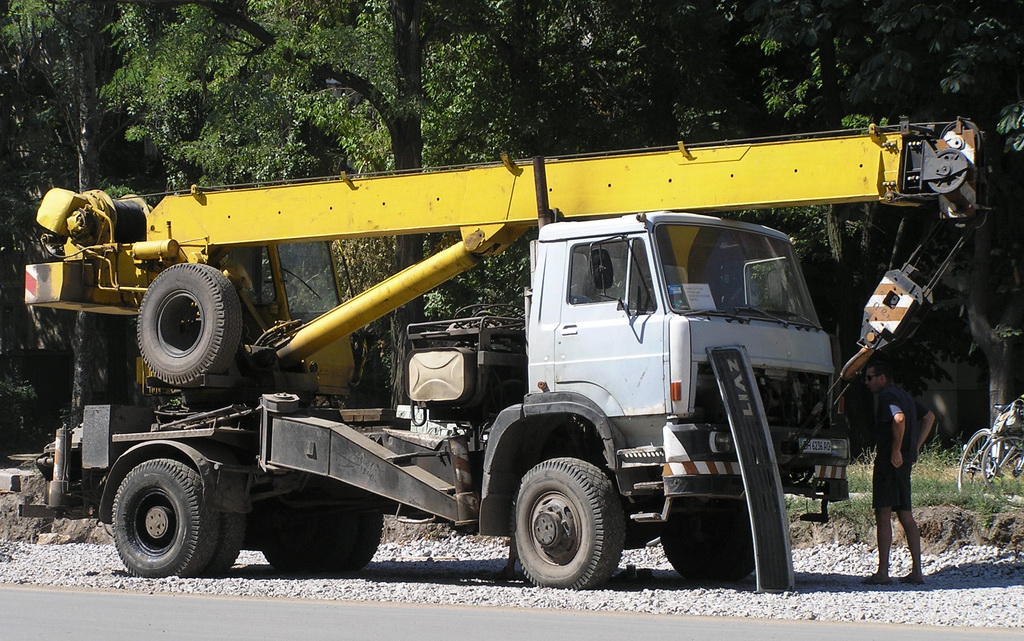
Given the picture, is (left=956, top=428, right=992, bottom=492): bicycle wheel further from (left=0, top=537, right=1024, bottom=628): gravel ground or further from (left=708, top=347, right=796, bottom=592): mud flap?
(left=708, top=347, right=796, bottom=592): mud flap

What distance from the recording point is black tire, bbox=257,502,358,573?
43.2 ft

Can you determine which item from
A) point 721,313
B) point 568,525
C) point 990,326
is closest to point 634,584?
point 568,525

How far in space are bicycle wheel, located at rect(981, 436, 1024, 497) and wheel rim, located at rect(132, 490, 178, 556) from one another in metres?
8.46

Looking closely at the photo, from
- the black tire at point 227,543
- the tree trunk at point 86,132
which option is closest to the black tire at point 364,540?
the black tire at point 227,543

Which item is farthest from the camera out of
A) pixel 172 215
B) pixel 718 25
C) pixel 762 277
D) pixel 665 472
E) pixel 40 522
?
pixel 718 25

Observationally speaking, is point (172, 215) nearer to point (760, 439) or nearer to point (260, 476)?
point (260, 476)

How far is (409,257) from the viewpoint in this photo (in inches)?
722

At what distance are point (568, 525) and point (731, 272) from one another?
2.37m

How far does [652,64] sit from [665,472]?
12.5 m

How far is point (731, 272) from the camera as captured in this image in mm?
10508

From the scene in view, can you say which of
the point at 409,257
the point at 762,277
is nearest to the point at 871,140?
the point at 762,277

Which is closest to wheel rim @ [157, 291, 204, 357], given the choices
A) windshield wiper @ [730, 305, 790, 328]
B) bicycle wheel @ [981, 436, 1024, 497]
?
windshield wiper @ [730, 305, 790, 328]

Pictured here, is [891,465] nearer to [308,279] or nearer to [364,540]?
[364,540]

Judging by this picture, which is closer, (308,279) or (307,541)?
(307,541)
